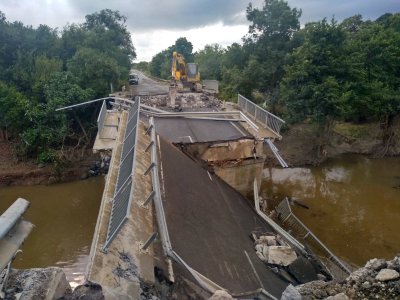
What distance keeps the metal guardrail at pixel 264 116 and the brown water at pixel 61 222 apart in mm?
7352

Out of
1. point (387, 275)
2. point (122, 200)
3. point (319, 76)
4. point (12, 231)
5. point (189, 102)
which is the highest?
point (319, 76)

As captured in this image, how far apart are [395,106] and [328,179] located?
545 centimetres

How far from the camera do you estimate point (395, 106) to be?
16.9m

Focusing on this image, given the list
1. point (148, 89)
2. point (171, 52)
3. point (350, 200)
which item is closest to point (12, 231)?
point (350, 200)

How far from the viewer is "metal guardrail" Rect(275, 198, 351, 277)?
29.8 feet

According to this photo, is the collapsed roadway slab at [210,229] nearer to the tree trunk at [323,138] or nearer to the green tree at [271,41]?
the tree trunk at [323,138]

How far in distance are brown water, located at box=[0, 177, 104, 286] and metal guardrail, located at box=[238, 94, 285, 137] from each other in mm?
7352

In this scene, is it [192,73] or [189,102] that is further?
[192,73]

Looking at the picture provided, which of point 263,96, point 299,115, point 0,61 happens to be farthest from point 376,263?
point 0,61

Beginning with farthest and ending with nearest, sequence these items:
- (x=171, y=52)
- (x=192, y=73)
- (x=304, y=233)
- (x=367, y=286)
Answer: (x=171, y=52) → (x=192, y=73) → (x=304, y=233) → (x=367, y=286)

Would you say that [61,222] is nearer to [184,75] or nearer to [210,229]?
[210,229]

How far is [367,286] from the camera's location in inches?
145

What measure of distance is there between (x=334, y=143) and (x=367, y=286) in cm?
1633

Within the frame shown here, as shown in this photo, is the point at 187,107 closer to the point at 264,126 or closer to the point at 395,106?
the point at 264,126
